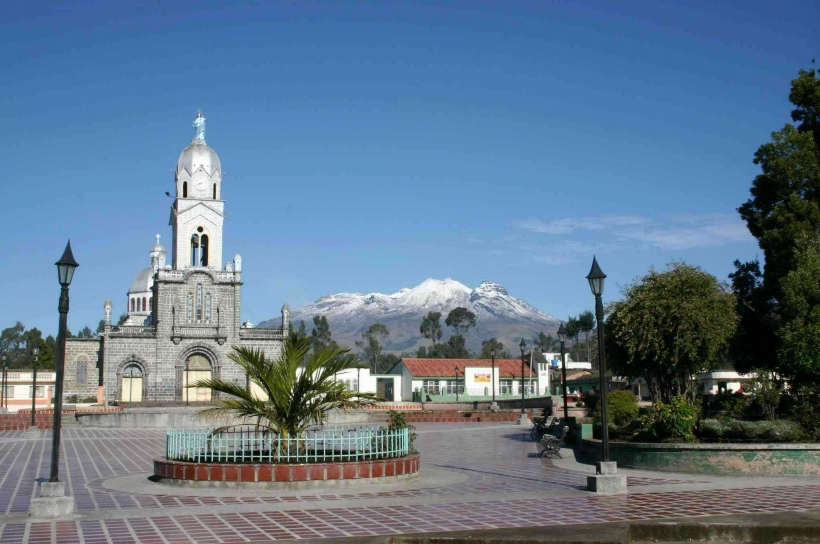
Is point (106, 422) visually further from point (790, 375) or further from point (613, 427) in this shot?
point (790, 375)

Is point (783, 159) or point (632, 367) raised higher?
point (783, 159)

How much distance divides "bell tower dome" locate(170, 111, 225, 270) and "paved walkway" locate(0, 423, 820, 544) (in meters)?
46.0

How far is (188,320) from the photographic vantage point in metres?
63.7

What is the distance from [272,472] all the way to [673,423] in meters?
9.00

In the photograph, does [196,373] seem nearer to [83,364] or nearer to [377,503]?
[83,364]

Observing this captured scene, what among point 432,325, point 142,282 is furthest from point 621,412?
point 432,325

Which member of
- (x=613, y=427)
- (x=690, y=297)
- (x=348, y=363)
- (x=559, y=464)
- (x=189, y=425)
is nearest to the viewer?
(x=348, y=363)

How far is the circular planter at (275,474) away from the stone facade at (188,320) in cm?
4566

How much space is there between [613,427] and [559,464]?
3956 millimetres

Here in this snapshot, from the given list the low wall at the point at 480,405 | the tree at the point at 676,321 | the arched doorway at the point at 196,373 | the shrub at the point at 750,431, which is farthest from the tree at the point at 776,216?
the arched doorway at the point at 196,373

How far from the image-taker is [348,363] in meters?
17.3

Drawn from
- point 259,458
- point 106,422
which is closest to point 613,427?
point 259,458

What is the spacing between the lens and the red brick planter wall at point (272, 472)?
15156 millimetres

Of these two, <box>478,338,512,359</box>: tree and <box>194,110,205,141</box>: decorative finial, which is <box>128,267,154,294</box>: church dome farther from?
<box>478,338,512,359</box>: tree
